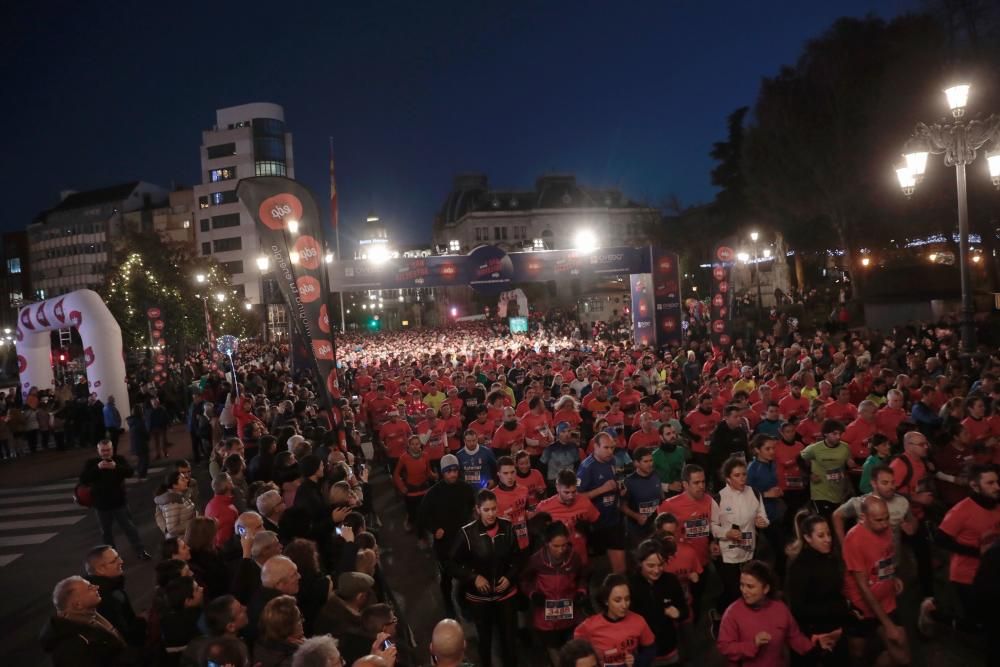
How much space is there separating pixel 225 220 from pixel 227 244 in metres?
2.51

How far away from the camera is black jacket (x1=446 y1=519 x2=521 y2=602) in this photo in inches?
211

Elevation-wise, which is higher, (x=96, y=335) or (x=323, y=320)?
(x=96, y=335)

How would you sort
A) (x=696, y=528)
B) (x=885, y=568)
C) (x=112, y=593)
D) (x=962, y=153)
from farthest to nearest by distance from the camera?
1. (x=962, y=153)
2. (x=696, y=528)
3. (x=112, y=593)
4. (x=885, y=568)

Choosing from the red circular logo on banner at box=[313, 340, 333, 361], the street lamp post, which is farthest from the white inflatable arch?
the street lamp post

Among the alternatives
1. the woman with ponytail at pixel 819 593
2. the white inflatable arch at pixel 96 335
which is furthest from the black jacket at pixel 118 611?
the white inflatable arch at pixel 96 335

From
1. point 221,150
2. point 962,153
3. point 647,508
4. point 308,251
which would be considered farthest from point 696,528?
point 221,150

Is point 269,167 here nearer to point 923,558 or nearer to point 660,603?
point 923,558

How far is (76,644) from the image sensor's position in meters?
4.17

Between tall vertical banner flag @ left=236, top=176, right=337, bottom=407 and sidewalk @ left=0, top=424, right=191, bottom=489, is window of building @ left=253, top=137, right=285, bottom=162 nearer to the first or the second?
sidewalk @ left=0, top=424, right=191, bottom=489

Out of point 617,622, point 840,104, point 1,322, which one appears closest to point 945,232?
point 840,104

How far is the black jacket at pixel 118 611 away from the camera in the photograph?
4943mm

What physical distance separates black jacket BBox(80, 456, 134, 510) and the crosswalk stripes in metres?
2.27

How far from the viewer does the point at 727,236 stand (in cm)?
4697

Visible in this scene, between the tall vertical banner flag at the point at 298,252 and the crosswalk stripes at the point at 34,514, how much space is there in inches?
219
